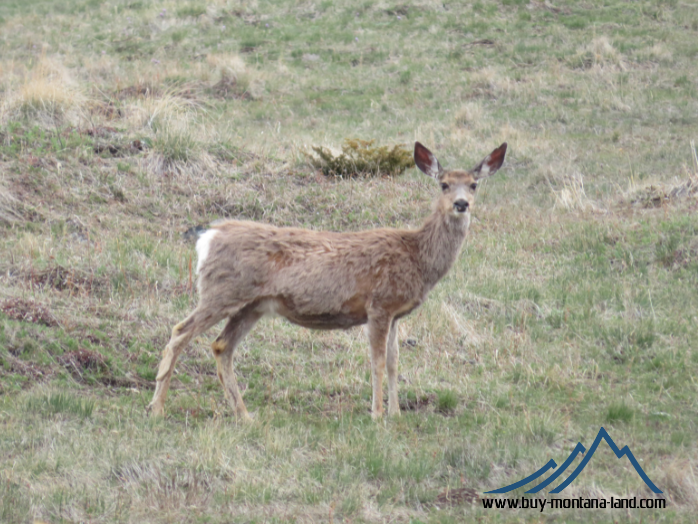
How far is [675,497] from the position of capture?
16.4 ft

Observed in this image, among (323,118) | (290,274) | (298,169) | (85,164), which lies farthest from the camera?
(323,118)

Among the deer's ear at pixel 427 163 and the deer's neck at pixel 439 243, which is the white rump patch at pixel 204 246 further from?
the deer's ear at pixel 427 163

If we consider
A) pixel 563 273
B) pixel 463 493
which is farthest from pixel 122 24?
pixel 463 493

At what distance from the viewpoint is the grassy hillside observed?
17.0 feet

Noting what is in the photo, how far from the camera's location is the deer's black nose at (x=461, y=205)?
6750mm

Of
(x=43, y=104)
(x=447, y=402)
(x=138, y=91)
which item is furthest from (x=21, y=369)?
(x=138, y=91)

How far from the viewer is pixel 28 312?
7.37 m

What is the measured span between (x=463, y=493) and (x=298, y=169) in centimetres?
830

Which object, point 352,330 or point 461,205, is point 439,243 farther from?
point 352,330

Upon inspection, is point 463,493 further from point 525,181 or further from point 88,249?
point 525,181

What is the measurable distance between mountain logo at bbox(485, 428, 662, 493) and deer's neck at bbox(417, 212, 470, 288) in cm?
180

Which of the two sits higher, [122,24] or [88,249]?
[122,24]

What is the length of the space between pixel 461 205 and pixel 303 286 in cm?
143

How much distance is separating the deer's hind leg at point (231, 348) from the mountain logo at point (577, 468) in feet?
7.61
